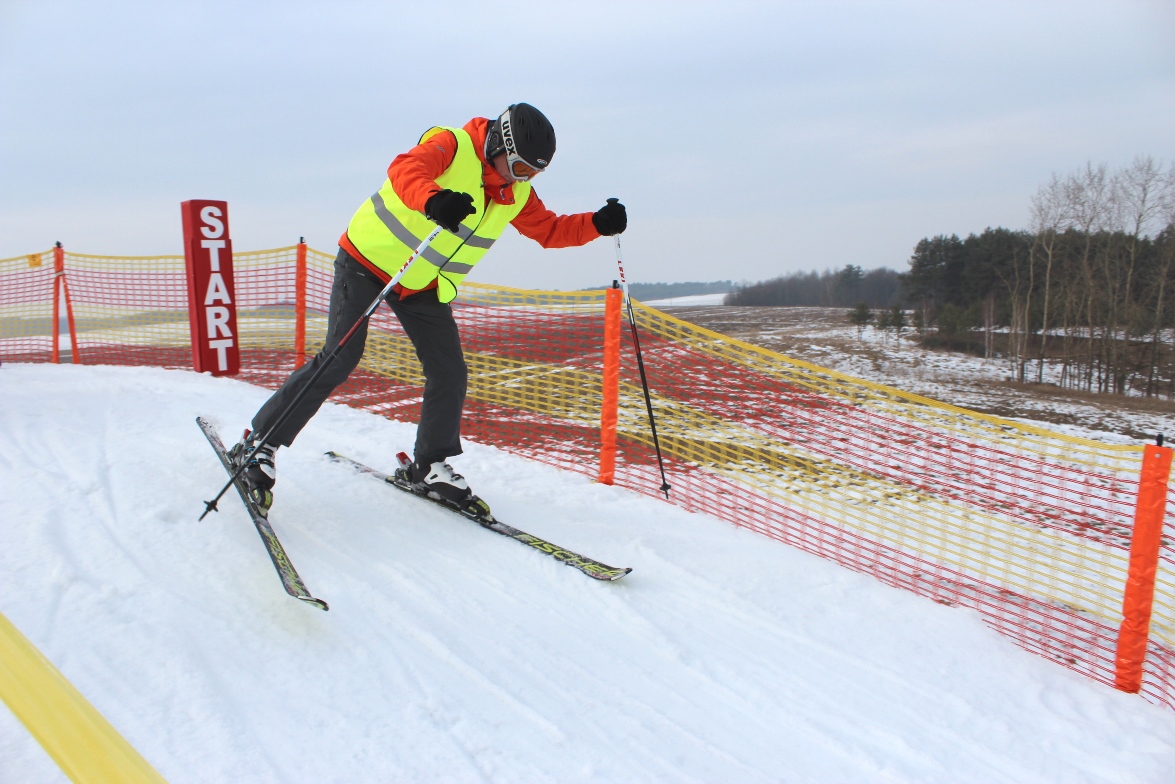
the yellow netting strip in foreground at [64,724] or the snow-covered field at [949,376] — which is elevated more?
the yellow netting strip in foreground at [64,724]

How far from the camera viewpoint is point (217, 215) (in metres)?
6.69

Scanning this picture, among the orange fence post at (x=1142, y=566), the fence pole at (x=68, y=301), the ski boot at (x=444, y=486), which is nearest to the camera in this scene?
the orange fence post at (x=1142, y=566)

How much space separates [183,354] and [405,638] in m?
7.71

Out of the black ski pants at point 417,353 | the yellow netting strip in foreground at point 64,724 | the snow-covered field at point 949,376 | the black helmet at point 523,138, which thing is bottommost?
the snow-covered field at point 949,376

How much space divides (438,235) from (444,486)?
1.26 meters

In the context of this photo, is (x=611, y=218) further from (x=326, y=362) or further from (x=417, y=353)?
(x=326, y=362)

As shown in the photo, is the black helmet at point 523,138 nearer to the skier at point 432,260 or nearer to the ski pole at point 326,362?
the skier at point 432,260

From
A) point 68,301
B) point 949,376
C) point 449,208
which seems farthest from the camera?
point 949,376

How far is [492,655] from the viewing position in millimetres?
2236

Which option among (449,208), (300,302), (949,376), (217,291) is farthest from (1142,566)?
(949,376)

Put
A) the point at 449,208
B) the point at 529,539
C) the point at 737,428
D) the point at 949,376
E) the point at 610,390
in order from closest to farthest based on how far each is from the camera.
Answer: the point at 449,208, the point at 529,539, the point at 610,390, the point at 737,428, the point at 949,376

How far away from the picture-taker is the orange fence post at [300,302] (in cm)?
689

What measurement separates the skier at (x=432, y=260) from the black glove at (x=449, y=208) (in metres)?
0.18

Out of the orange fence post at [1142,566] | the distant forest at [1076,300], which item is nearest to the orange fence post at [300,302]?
the orange fence post at [1142,566]
